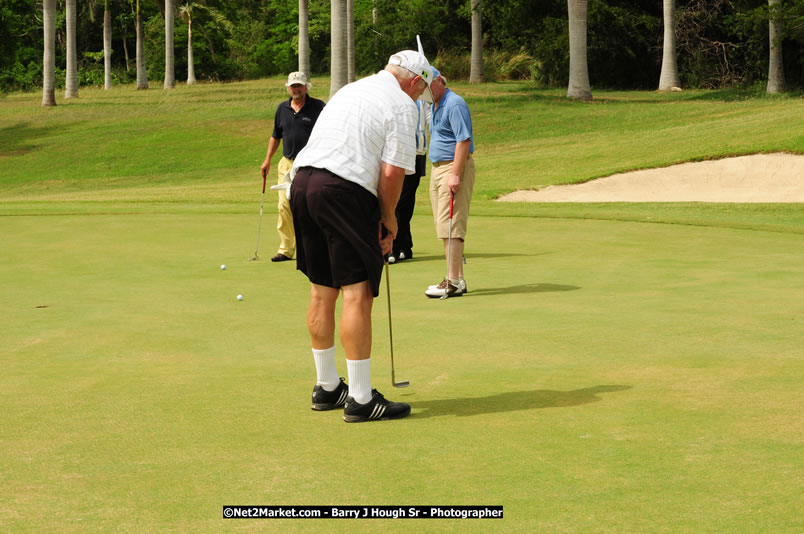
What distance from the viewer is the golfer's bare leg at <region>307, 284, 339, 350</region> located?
5.73 m

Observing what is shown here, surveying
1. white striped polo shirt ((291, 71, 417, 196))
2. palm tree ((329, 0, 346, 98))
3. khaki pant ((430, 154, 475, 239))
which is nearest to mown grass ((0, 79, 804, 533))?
khaki pant ((430, 154, 475, 239))

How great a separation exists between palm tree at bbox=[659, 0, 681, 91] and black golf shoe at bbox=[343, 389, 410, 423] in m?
40.0

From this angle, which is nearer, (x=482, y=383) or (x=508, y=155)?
(x=482, y=383)

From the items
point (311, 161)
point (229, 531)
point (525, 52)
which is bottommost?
point (229, 531)

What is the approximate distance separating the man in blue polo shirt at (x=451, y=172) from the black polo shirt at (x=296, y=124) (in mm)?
2311

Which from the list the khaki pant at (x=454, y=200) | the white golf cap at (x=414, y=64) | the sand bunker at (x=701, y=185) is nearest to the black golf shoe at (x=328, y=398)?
the white golf cap at (x=414, y=64)

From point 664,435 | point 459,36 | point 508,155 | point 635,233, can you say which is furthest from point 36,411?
point 459,36

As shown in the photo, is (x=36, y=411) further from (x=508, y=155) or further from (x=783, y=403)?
(x=508, y=155)

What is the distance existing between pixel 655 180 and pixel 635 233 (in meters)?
10.2

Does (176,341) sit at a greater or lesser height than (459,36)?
lesser

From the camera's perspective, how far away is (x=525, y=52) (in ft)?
187

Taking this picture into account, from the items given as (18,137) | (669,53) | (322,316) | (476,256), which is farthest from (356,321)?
(669,53)

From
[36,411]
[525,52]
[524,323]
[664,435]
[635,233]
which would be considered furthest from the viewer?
[525,52]

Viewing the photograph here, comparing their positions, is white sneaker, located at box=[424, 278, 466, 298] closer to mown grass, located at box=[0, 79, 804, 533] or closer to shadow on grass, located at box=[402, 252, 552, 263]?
mown grass, located at box=[0, 79, 804, 533]
